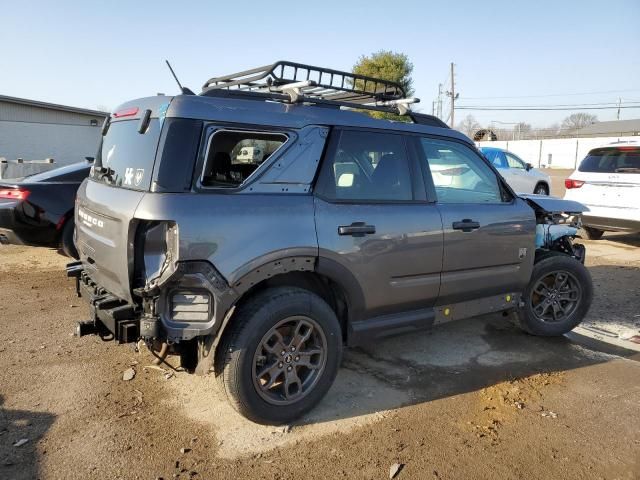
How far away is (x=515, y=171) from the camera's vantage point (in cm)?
1500

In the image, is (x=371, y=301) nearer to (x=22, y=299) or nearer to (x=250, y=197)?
(x=250, y=197)

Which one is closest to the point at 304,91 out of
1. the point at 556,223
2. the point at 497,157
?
the point at 556,223

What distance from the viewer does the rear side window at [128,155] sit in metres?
3.04

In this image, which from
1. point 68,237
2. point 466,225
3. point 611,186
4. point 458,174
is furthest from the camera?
point 611,186

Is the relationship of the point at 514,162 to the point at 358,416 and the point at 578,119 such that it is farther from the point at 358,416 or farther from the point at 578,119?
the point at 578,119

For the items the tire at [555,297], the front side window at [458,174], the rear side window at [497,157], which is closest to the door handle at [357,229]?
the front side window at [458,174]

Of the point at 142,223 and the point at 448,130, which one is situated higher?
the point at 448,130

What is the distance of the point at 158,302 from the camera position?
2.88 m

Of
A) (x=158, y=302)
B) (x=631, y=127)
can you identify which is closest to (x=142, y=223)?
(x=158, y=302)

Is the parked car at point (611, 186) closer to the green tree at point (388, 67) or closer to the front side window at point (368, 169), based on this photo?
the front side window at point (368, 169)

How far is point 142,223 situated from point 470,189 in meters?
2.75

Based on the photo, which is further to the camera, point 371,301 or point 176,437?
point 371,301

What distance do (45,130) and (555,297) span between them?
86.8 feet

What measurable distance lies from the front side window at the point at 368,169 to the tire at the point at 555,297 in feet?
6.09
